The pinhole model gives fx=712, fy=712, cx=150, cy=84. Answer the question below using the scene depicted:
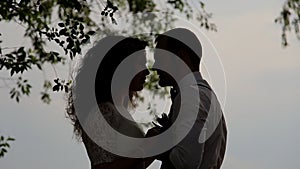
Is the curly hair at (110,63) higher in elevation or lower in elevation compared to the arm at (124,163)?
higher

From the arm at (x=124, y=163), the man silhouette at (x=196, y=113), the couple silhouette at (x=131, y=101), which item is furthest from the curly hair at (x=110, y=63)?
the arm at (x=124, y=163)

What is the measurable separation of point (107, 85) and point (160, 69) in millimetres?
271

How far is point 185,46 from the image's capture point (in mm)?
3383

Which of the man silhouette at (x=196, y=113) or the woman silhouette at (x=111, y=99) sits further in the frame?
the woman silhouette at (x=111, y=99)

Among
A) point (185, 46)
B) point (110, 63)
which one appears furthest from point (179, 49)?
point (110, 63)

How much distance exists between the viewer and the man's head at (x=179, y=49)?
11.0 feet

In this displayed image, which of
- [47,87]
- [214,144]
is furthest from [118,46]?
[47,87]

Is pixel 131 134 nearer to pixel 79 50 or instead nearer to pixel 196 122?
pixel 196 122

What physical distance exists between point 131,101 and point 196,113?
54 centimetres

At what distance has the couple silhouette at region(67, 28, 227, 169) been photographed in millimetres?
3135

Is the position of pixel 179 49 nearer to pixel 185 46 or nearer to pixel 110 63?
pixel 185 46

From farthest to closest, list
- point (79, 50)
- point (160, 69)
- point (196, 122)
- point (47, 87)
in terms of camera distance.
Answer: point (47, 87) → point (79, 50) → point (160, 69) → point (196, 122)

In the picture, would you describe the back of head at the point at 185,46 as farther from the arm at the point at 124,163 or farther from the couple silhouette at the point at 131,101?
the arm at the point at 124,163

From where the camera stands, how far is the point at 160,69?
334 centimetres
